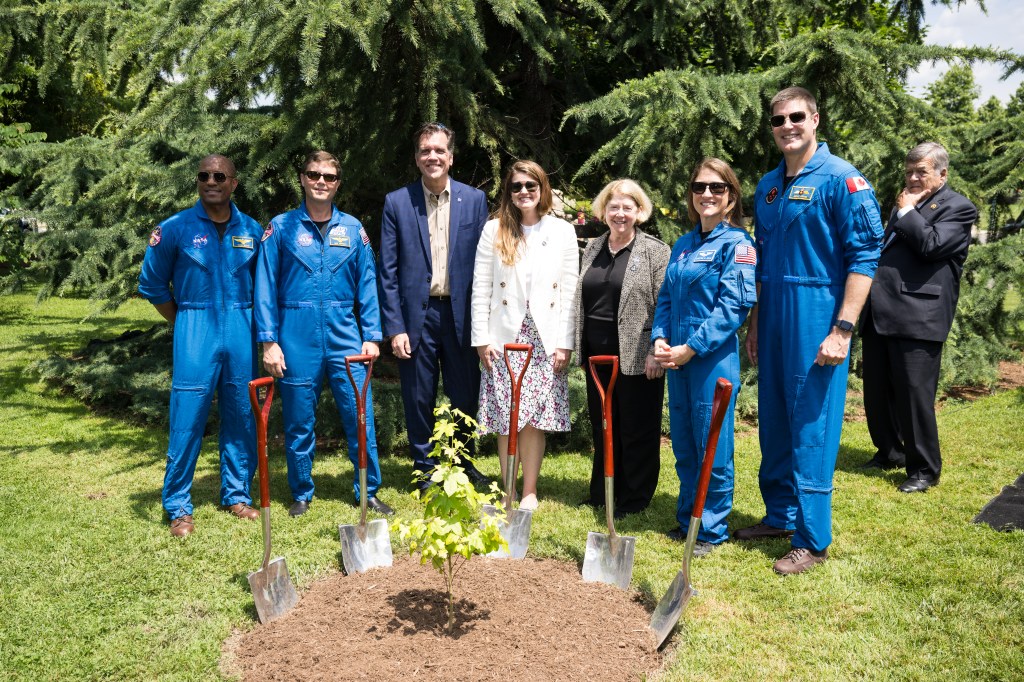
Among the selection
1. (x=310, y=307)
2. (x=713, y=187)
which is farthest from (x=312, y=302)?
(x=713, y=187)

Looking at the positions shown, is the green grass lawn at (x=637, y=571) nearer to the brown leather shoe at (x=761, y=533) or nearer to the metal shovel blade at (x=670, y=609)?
the metal shovel blade at (x=670, y=609)

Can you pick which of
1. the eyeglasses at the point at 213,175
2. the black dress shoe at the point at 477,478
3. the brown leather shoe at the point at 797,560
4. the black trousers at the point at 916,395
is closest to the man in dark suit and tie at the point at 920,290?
the black trousers at the point at 916,395

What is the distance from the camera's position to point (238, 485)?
4.58 metres

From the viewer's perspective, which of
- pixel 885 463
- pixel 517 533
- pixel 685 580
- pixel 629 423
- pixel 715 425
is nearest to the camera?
pixel 715 425

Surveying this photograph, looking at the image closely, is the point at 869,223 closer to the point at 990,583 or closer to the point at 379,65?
the point at 990,583

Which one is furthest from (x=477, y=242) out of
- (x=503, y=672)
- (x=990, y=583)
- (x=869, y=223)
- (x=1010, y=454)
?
(x=1010, y=454)

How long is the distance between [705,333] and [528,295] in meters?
1.08

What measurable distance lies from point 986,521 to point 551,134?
14.6ft

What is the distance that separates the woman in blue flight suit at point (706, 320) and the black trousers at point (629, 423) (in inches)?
11.5

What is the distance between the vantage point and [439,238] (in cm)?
454

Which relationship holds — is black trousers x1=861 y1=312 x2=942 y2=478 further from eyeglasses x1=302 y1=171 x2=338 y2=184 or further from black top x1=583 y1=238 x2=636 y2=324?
eyeglasses x1=302 y1=171 x2=338 y2=184

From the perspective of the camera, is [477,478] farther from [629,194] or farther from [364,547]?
[629,194]

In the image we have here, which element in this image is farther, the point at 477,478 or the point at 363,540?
the point at 477,478

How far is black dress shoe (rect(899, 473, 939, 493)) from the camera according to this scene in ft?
15.9
